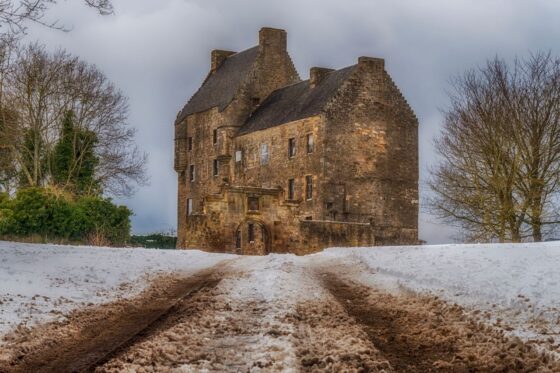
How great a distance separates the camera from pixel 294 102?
192 ft

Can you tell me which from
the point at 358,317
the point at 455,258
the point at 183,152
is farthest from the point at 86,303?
the point at 183,152

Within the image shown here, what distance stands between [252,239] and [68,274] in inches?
1245

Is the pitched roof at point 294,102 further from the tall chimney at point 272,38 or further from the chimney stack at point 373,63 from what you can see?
the tall chimney at point 272,38

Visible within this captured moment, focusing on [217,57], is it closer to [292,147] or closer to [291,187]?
[292,147]

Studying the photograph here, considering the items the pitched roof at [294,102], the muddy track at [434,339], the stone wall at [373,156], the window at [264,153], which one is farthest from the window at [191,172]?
the muddy track at [434,339]

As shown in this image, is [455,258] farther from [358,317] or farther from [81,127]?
A: [81,127]

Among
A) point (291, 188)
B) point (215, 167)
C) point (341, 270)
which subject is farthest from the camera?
point (215, 167)

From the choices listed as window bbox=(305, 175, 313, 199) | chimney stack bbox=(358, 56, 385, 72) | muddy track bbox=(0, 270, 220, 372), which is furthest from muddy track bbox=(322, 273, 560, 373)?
chimney stack bbox=(358, 56, 385, 72)

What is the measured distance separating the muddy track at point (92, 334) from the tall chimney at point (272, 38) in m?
47.2

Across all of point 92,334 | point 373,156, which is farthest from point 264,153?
point 92,334

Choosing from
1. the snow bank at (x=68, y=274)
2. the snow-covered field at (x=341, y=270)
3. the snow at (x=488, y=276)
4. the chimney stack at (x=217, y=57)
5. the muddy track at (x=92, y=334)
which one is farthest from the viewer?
the chimney stack at (x=217, y=57)

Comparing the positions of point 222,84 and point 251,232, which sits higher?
point 222,84

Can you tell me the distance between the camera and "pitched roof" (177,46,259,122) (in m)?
64.6

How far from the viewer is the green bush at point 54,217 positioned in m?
41.2
